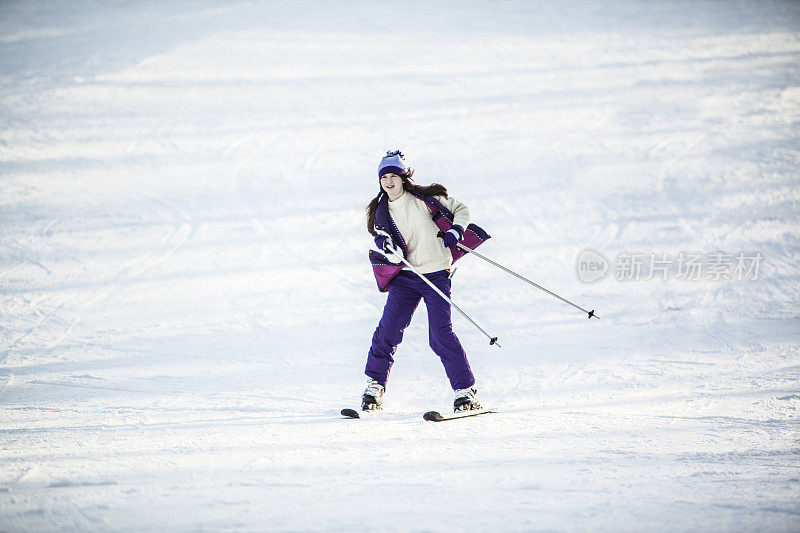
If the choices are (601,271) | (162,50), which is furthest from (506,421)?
A: (162,50)

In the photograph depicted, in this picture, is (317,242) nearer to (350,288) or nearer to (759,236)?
(350,288)

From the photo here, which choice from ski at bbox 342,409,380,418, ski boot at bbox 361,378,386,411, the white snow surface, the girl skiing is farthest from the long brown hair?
the white snow surface

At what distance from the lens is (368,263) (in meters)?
6.83

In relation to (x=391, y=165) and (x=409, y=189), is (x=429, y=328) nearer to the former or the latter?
(x=409, y=189)

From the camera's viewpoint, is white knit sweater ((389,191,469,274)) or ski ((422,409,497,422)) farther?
white knit sweater ((389,191,469,274))

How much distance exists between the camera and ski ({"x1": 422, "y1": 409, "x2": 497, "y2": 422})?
2984 millimetres

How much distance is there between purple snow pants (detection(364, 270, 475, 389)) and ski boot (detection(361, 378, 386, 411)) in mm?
40

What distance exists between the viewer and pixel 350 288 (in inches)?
248

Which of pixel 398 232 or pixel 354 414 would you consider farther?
pixel 398 232

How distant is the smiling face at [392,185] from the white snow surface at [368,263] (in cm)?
127

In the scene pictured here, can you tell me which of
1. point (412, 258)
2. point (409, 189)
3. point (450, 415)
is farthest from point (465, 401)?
point (409, 189)

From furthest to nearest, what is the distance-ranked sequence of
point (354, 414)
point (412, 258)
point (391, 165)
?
point (412, 258), point (391, 165), point (354, 414)

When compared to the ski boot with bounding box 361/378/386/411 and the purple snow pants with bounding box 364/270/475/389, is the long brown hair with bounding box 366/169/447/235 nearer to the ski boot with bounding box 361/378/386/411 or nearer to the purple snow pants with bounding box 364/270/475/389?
the purple snow pants with bounding box 364/270/475/389

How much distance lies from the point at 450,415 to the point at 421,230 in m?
1.06
